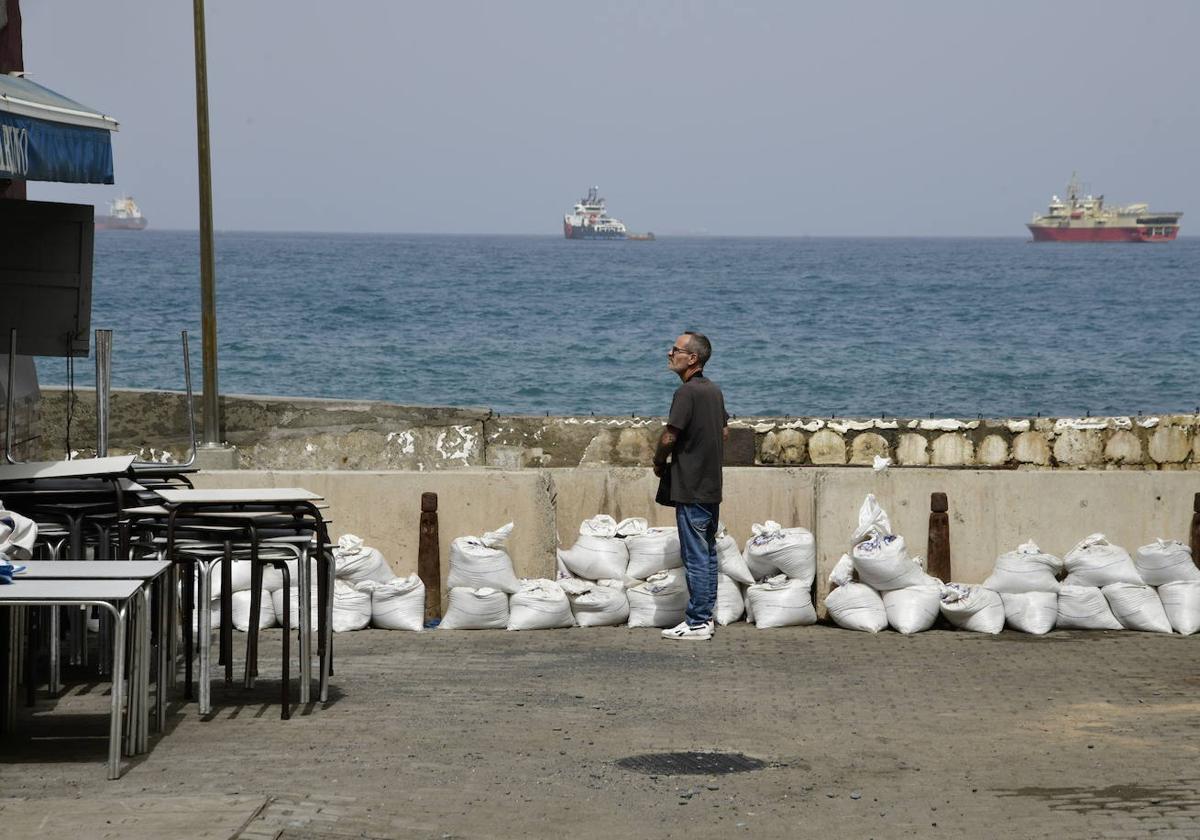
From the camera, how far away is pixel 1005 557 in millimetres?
10945

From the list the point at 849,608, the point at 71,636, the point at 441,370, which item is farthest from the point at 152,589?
the point at 441,370

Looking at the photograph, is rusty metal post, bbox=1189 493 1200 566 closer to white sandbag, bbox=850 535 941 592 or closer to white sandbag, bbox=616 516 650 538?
white sandbag, bbox=850 535 941 592

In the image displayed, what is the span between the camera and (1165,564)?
10.8m

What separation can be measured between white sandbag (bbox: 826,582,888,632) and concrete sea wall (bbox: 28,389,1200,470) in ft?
13.9

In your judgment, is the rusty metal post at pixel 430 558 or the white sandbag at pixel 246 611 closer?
the white sandbag at pixel 246 611

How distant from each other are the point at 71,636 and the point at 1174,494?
6931 mm

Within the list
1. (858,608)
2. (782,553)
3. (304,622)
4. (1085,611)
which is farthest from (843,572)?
(304,622)

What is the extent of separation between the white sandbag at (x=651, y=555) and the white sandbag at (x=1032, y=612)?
6.81 feet

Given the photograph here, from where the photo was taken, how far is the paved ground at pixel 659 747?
652 cm

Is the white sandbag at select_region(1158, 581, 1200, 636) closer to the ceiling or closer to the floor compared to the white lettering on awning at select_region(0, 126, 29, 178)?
closer to the floor

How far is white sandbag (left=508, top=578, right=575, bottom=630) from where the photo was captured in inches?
426

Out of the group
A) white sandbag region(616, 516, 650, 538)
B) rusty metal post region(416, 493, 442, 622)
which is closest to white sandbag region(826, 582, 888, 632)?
white sandbag region(616, 516, 650, 538)

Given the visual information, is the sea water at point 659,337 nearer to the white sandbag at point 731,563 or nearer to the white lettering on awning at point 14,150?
the white sandbag at point 731,563

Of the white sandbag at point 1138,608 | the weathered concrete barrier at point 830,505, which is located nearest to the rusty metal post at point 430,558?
the weathered concrete barrier at point 830,505
